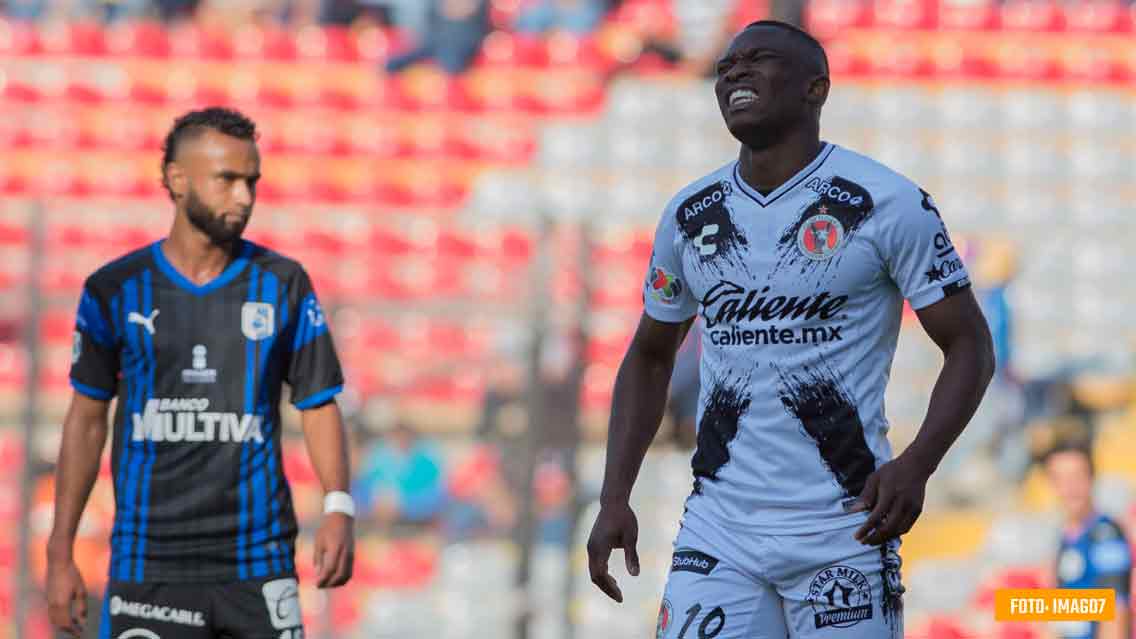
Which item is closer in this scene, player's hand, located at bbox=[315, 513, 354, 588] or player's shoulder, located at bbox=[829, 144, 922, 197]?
player's shoulder, located at bbox=[829, 144, 922, 197]

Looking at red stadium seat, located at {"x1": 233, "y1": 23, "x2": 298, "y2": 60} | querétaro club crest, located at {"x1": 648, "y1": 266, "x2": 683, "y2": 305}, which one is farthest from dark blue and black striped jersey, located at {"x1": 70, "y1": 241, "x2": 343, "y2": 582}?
red stadium seat, located at {"x1": 233, "y1": 23, "x2": 298, "y2": 60}

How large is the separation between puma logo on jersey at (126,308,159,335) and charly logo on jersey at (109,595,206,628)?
62 centimetres

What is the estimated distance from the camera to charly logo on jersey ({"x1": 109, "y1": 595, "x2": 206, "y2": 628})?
3.60 metres

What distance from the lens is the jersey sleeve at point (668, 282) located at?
3.23m

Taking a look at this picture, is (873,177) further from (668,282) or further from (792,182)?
(668,282)

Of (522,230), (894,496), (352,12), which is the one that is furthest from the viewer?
(352,12)

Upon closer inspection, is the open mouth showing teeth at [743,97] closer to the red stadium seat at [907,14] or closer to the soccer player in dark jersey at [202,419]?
the soccer player in dark jersey at [202,419]

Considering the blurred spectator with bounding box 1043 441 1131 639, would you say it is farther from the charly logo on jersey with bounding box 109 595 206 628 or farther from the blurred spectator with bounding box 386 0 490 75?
the blurred spectator with bounding box 386 0 490 75

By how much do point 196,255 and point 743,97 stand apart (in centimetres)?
146

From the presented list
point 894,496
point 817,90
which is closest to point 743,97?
point 817,90

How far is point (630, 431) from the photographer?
331cm

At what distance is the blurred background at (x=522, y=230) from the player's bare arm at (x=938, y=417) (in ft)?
14.4

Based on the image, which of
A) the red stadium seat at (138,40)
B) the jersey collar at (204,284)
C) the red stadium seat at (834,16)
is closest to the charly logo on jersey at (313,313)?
the jersey collar at (204,284)

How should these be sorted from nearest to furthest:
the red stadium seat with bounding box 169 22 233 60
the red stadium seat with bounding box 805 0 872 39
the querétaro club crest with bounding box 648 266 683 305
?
the querétaro club crest with bounding box 648 266 683 305 → the red stadium seat with bounding box 805 0 872 39 → the red stadium seat with bounding box 169 22 233 60
